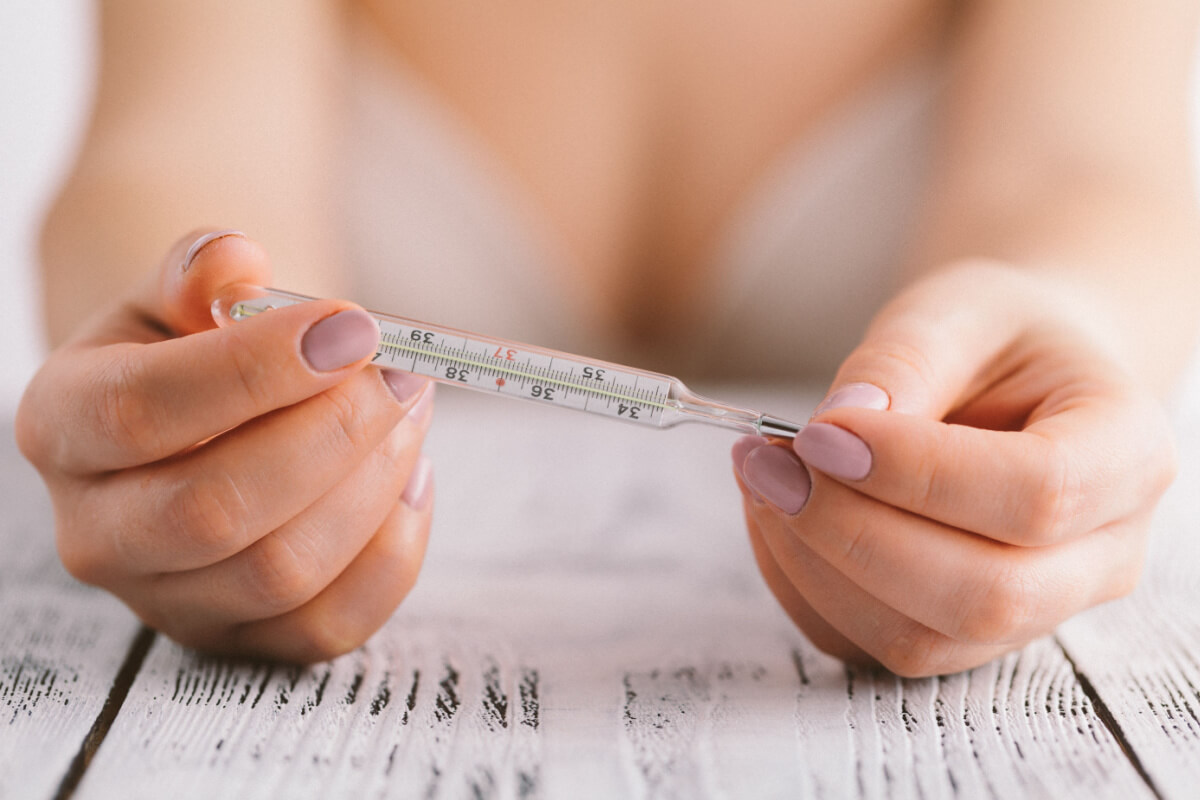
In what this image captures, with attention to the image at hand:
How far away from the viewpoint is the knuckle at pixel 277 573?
76cm

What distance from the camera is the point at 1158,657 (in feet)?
2.88

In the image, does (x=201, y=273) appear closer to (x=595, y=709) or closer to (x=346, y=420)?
(x=346, y=420)

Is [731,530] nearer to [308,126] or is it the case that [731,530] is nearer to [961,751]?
[961,751]

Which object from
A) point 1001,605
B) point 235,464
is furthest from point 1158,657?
point 235,464

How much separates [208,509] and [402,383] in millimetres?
186

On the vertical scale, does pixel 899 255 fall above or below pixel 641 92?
below

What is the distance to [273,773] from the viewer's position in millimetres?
678

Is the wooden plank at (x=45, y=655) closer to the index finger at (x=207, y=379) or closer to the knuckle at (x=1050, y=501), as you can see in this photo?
the index finger at (x=207, y=379)

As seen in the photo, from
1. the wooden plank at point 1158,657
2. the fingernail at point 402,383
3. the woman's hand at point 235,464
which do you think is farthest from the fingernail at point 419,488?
the wooden plank at point 1158,657

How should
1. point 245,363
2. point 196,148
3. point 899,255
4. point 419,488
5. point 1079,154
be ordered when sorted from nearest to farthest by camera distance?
point 245,363, point 419,488, point 196,148, point 1079,154, point 899,255

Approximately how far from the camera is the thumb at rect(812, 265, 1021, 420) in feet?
2.56

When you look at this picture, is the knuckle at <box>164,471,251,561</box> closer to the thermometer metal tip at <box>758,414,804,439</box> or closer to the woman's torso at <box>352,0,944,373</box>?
the thermometer metal tip at <box>758,414,804,439</box>

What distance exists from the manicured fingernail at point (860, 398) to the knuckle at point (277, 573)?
18.1 inches

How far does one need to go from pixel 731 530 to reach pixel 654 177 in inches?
29.9
